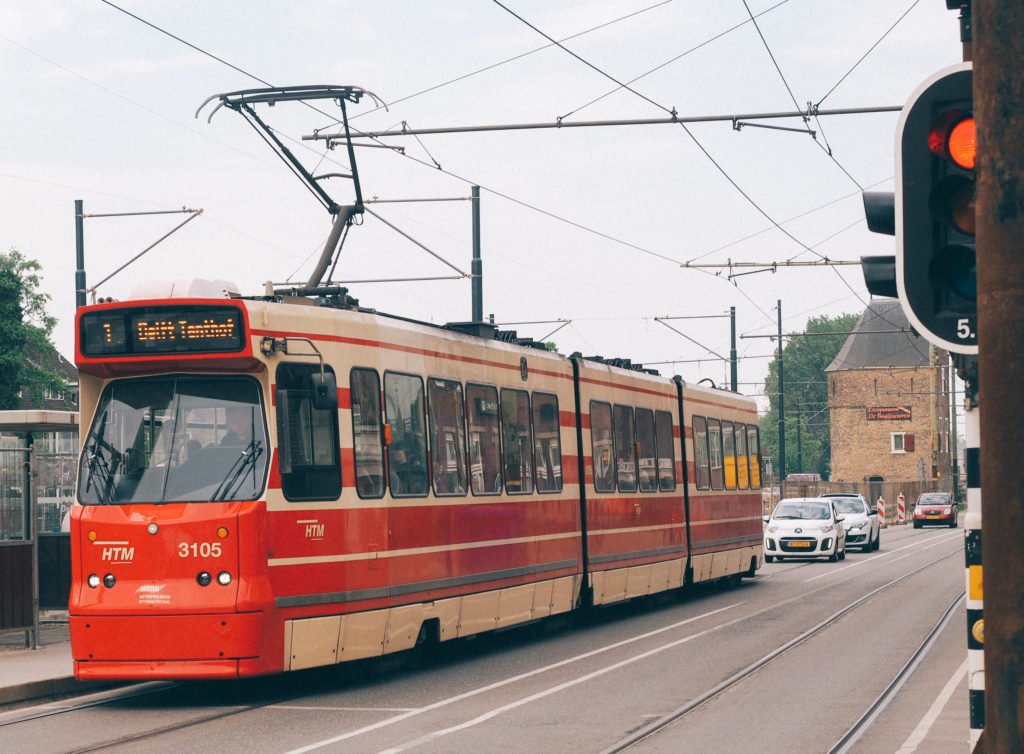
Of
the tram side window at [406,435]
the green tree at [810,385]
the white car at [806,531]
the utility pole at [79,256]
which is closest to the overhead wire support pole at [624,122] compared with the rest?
the tram side window at [406,435]

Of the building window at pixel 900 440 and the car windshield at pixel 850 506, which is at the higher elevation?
Answer: the building window at pixel 900 440

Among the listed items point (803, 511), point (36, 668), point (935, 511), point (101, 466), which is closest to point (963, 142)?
point (101, 466)

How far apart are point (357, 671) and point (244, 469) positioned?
2.50m

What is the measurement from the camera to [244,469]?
11.3 meters

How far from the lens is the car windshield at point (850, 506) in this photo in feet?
127

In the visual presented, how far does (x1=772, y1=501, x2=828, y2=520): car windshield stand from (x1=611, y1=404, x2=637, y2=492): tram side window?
49.3 feet

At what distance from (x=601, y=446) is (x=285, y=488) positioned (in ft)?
24.4

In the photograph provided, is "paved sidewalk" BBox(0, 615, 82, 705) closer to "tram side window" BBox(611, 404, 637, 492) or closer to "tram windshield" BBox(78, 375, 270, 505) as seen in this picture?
"tram windshield" BBox(78, 375, 270, 505)

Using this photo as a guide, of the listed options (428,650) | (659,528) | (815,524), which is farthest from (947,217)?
(815,524)

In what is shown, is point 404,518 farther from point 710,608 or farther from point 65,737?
point 710,608

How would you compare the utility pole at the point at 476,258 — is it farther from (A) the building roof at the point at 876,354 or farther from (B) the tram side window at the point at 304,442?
(A) the building roof at the point at 876,354

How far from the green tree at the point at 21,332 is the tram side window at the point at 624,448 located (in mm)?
42257

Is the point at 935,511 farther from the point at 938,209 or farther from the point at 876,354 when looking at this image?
the point at 938,209

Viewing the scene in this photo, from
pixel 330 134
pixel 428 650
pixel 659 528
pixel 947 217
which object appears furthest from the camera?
pixel 659 528
